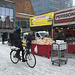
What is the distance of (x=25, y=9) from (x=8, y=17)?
17.5 metres

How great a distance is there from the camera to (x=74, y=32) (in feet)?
48.1

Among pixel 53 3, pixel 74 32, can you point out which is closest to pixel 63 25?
pixel 74 32

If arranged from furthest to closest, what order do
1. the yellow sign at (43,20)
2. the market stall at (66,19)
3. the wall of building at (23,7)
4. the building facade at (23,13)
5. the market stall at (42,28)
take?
1. the wall of building at (23,7)
2. the building facade at (23,13)
3. the yellow sign at (43,20)
4. the market stall at (66,19)
5. the market stall at (42,28)

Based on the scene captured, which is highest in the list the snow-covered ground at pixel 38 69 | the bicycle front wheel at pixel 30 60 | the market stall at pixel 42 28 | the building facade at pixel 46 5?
the building facade at pixel 46 5

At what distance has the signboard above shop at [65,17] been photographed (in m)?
9.60

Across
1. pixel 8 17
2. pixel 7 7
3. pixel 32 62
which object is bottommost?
pixel 32 62

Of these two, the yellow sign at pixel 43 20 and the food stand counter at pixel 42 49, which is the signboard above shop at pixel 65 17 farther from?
the food stand counter at pixel 42 49

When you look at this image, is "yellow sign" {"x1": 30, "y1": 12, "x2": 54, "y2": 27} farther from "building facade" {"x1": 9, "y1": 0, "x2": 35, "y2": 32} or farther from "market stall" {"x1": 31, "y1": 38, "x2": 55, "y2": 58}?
"building facade" {"x1": 9, "y1": 0, "x2": 35, "y2": 32}

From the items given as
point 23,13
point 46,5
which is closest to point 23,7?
point 23,13

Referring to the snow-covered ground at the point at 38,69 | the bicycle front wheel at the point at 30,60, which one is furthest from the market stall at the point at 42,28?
the bicycle front wheel at the point at 30,60

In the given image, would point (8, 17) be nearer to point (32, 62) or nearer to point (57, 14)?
point (57, 14)

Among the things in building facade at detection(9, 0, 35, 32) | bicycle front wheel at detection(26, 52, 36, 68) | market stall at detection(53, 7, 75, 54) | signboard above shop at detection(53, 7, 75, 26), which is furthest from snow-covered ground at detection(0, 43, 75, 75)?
building facade at detection(9, 0, 35, 32)

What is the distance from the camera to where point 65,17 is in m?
10.2

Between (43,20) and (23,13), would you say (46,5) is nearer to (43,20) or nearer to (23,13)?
(23,13)
